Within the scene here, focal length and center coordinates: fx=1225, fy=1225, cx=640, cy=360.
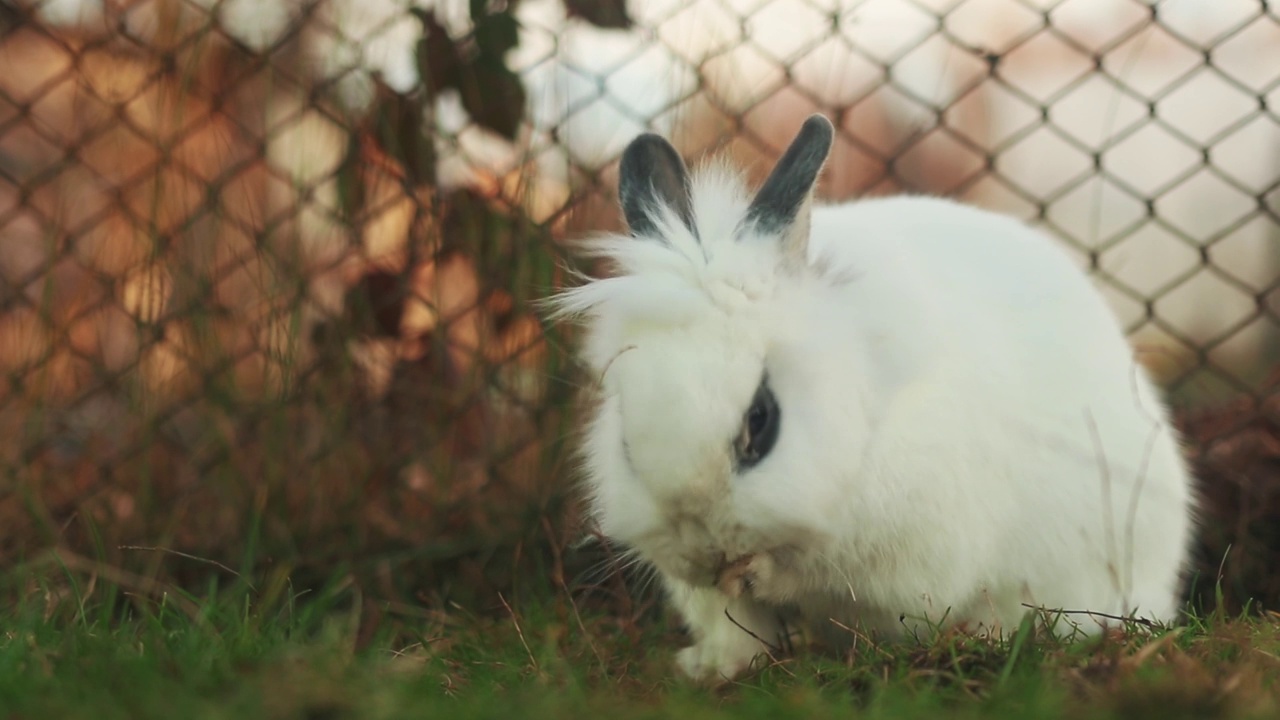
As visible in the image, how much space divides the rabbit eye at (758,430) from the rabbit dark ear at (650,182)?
418mm

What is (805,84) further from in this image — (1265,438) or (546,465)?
(1265,438)

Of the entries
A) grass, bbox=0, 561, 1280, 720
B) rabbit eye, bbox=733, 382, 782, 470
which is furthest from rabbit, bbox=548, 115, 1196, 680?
grass, bbox=0, 561, 1280, 720

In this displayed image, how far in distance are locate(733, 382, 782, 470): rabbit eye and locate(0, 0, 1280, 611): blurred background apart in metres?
1.03

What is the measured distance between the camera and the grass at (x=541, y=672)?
4.73 feet

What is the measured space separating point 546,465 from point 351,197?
84cm

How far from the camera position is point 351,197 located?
310 cm

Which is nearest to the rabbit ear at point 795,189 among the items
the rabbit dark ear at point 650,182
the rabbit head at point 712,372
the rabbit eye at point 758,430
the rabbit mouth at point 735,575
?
the rabbit head at point 712,372

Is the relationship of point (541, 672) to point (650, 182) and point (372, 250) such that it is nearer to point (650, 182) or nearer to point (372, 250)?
point (650, 182)

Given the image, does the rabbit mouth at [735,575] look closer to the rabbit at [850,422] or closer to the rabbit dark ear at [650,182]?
the rabbit at [850,422]

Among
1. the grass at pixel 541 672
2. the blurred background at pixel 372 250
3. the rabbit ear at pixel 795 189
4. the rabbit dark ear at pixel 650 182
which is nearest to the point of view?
the grass at pixel 541 672

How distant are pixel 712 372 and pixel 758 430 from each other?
0.42 feet

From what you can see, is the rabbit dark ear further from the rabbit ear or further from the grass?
the grass

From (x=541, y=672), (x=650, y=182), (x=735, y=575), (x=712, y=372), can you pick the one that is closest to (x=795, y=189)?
(x=650, y=182)

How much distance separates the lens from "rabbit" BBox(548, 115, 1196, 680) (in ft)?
6.71
